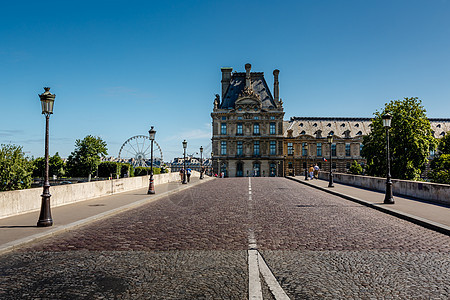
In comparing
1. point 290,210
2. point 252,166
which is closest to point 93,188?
point 290,210

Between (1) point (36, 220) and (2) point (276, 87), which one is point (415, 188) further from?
(2) point (276, 87)

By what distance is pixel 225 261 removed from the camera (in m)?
6.40

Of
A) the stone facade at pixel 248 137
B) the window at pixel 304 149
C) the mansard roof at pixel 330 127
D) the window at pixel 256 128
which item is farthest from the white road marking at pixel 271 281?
the mansard roof at pixel 330 127

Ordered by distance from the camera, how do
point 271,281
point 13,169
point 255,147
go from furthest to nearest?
point 255,147
point 13,169
point 271,281

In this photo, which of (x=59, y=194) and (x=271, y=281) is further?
(x=59, y=194)

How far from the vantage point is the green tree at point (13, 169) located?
117 feet

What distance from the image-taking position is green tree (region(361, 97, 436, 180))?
4697cm

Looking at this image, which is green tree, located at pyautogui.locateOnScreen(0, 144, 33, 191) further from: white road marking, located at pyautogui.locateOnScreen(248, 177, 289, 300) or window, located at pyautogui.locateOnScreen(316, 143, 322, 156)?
window, located at pyautogui.locateOnScreen(316, 143, 322, 156)

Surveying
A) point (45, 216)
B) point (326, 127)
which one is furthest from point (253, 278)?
Answer: point (326, 127)

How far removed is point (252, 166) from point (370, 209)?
221 ft

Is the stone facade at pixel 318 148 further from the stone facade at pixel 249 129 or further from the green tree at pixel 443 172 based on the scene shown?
the green tree at pixel 443 172

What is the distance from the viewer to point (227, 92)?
278ft

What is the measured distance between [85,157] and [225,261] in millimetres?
91896

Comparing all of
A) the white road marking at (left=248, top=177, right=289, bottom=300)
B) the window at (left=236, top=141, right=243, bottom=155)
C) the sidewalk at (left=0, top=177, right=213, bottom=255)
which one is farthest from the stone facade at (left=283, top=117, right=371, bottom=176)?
the white road marking at (left=248, top=177, right=289, bottom=300)
